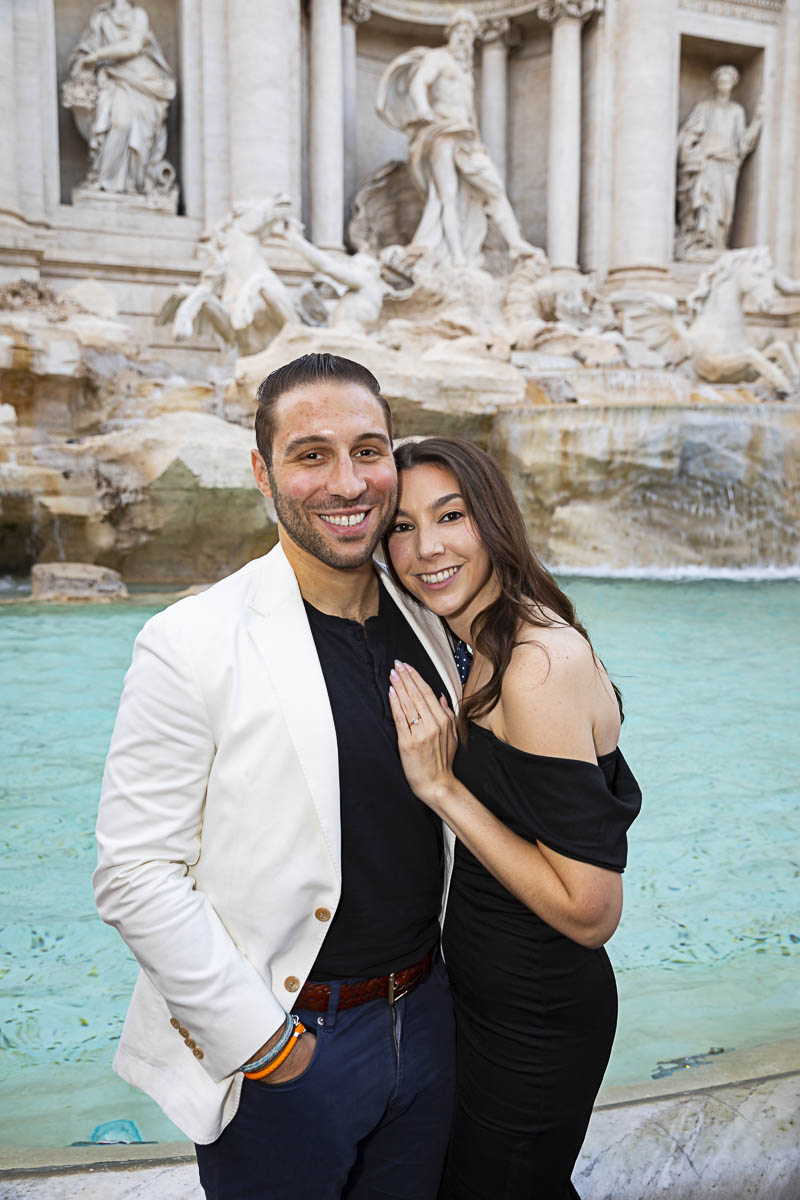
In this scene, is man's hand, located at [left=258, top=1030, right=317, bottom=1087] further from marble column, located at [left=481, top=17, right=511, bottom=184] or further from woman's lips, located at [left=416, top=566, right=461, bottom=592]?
marble column, located at [left=481, top=17, right=511, bottom=184]

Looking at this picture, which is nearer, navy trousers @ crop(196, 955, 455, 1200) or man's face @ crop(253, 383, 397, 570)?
navy trousers @ crop(196, 955, 455, 1200)

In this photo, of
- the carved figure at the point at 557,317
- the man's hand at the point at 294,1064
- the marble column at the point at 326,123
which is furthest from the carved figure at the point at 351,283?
the man's hand at the point at 294,1064

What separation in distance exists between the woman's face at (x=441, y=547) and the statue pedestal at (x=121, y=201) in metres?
14.4

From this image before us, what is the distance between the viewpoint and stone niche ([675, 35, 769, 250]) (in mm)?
17281

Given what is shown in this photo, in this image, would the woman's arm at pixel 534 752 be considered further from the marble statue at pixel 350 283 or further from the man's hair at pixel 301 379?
the marble statue at pixel 350 283

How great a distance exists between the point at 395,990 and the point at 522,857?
0.84 feet

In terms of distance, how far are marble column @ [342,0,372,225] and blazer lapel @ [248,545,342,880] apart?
16.3 metres

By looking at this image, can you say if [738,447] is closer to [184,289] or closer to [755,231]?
[184,289]

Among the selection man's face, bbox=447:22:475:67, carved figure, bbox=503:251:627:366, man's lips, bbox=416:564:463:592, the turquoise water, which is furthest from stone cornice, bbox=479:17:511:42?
man's lips, bbox=416:564:463:592

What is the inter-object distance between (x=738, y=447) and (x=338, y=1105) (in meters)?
8.66

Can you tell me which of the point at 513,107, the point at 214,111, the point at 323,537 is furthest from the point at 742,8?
the point at 323,537

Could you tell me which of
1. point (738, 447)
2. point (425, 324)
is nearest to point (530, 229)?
point (425, 324)

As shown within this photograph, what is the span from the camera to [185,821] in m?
1.20

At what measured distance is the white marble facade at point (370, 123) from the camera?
541 inches
